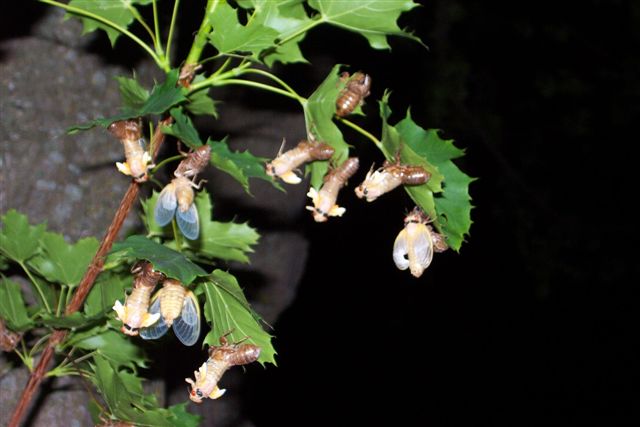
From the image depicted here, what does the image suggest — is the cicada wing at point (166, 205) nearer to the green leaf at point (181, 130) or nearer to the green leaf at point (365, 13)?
the green leaf at point (181, 130)

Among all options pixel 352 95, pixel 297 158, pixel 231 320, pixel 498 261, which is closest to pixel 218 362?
pixel 231 320

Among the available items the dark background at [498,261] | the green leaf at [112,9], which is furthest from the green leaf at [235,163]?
the dark background at [498,261]

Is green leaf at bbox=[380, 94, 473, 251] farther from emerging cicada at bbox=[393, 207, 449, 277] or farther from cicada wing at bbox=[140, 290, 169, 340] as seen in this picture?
cicada wing at bbox=[140, 290, 169, 340]

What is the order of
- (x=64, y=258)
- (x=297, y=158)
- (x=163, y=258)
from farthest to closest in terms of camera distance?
(x=64, y=258), (x=297, y=158), (x=163, y=258)

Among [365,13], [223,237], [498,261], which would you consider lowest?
[498,261]

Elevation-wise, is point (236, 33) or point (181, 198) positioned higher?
point (236, 33)

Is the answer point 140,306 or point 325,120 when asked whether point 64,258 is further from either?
point 325,120
